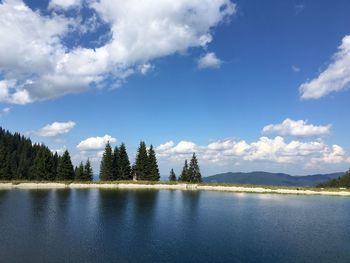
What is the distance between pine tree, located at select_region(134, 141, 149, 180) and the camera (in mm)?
135275

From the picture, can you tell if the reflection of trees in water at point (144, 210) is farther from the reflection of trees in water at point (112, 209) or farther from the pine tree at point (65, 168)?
the pine tree at point (65, 168)

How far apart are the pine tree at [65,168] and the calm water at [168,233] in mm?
55364

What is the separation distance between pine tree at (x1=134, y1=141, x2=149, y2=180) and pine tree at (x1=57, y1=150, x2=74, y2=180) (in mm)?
25410

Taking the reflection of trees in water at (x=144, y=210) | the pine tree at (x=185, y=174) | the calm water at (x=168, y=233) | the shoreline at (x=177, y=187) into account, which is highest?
the pine tree at (x=185, y=174)

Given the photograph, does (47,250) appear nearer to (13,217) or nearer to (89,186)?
(13,217)

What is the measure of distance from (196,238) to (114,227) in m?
13.5

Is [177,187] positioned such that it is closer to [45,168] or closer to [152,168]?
[152,168]

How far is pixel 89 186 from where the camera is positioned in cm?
12600

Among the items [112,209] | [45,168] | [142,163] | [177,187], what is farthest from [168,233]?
[45,168]

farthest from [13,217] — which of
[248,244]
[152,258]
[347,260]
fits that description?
[347,260]

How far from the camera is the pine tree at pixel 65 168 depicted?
132m

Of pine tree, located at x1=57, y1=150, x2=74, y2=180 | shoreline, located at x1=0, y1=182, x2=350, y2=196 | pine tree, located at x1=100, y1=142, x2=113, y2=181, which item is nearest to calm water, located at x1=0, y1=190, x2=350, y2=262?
shoreline, located at x1=0, y1=182, x2=350, y2=196

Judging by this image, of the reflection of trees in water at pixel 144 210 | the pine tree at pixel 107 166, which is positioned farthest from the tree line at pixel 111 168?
the reflection of trees in water at pixel 144 210

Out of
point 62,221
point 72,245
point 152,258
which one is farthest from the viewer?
point 62,221
